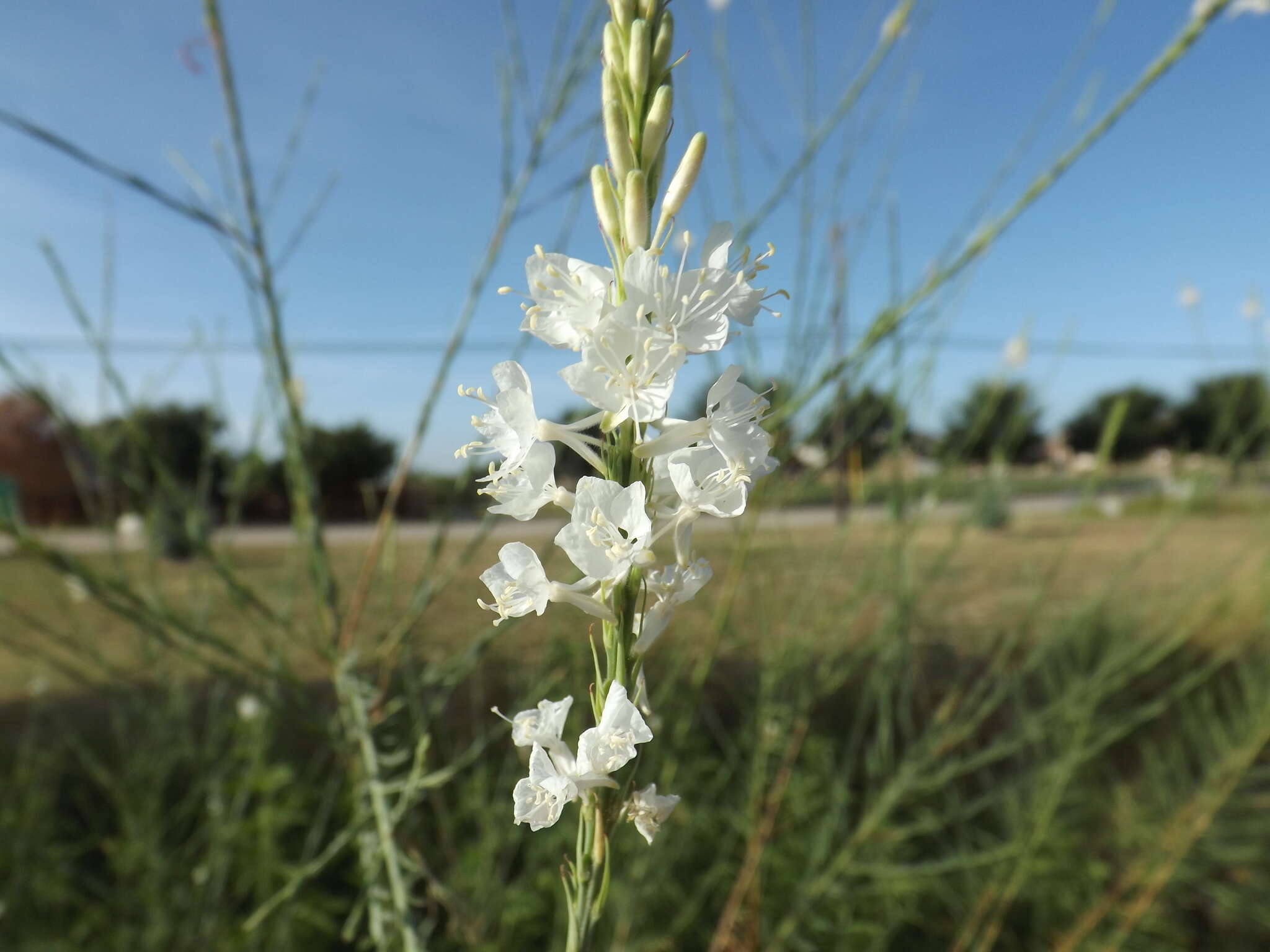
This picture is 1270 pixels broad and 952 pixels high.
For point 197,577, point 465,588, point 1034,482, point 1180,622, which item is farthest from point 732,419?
point 1034,482

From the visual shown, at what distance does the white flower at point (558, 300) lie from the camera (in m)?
0.45

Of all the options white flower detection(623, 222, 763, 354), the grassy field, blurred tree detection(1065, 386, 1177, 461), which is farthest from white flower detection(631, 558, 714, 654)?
blurred tree detection(1065, 386, 1177, 461)

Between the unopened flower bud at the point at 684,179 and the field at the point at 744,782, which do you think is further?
the field at the point at 744,782

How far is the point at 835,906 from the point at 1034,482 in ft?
55.3

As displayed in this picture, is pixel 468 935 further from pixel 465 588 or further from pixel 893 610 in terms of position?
pixel 465 588

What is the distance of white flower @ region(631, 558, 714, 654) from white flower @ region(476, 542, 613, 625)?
0.14ft

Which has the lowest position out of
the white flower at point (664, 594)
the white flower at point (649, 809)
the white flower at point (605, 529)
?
the white flower at point (649, 809)

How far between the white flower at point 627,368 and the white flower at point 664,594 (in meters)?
0.10

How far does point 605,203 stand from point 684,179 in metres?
0.07

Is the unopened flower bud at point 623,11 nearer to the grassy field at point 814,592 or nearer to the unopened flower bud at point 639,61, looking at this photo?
the unopened flower bud at point 639,61

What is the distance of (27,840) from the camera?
1.92 meters

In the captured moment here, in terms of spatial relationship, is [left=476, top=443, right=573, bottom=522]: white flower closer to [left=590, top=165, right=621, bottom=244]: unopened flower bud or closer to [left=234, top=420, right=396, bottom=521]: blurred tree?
[left=590, top=165, right=621, bottom=244]: unopened flower bud

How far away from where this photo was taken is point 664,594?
0.43 m

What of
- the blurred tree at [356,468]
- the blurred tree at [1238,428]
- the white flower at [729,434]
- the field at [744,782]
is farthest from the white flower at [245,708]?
the blurred tree at [356,468]
